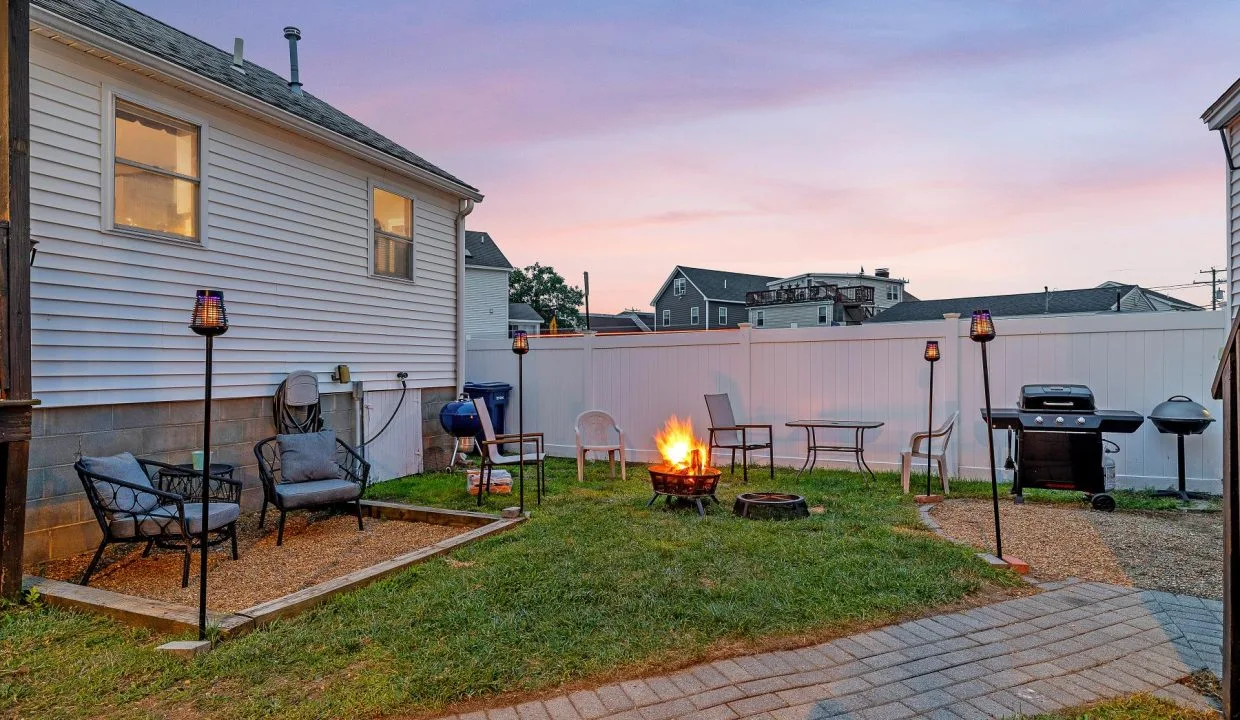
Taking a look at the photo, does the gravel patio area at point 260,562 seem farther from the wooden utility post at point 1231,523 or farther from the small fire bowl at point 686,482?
the wooden utility post at point 1231,523

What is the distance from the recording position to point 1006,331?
7031 millimetres

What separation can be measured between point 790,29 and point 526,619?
8045 millimetres

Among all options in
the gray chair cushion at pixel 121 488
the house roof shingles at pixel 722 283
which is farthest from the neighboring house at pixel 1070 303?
the gray chair cushion at pixel 121 488

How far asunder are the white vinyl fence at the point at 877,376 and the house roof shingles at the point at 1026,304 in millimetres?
19815

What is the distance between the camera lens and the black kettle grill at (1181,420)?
19.1 feet

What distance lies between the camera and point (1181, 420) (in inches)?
229

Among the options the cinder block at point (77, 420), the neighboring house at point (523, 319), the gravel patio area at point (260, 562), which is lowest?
the gravel patio area at point (260, 562)

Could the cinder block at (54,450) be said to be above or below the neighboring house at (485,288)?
below

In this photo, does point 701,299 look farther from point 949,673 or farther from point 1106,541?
point 949,673

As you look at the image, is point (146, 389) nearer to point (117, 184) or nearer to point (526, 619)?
point (117, 184)

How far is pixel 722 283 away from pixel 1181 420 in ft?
Result: 101

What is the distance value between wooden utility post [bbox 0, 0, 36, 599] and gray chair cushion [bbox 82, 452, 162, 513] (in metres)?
0.40

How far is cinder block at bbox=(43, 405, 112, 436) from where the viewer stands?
4.47 metres

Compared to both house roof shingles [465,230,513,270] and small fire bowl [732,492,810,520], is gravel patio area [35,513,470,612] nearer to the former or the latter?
small fire bowl [732,492,810,520]
